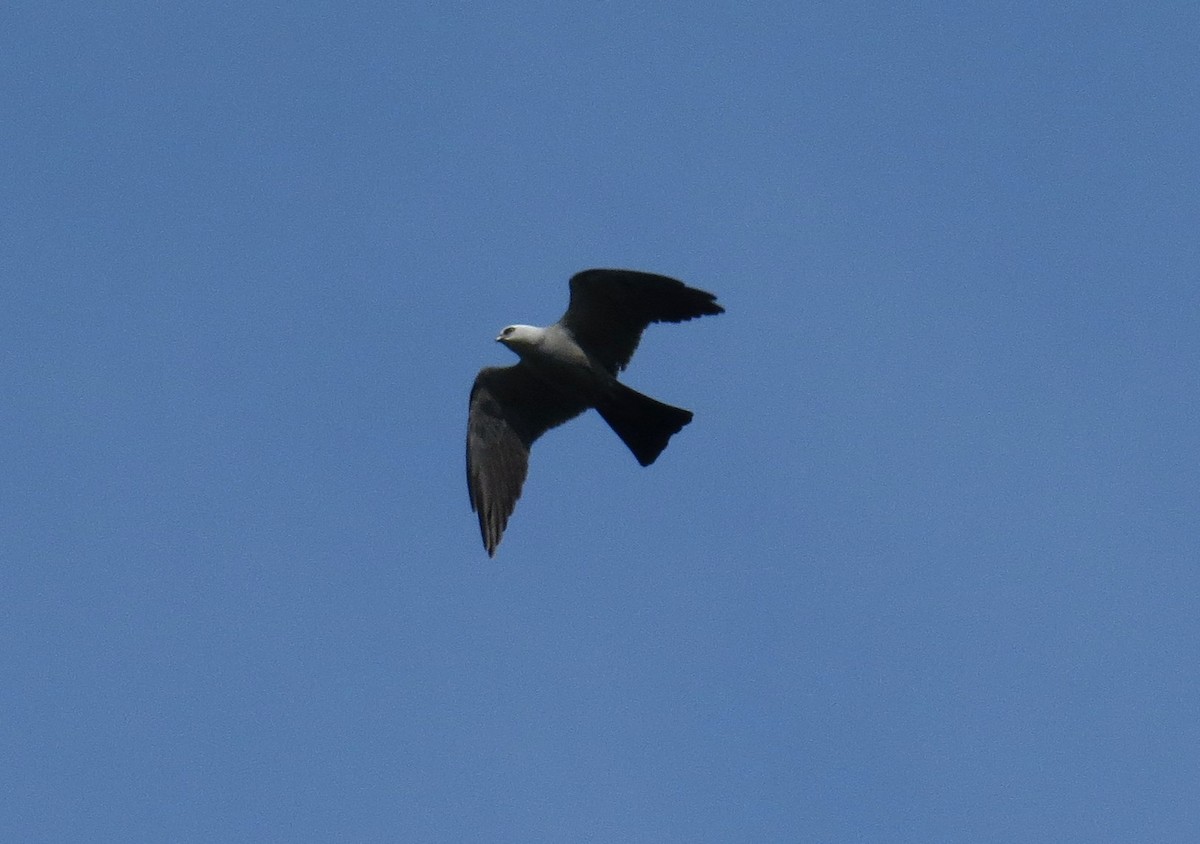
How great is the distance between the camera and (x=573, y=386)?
16.0 meters

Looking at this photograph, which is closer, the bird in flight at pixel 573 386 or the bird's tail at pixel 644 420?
the bird in flight at pixel 573 386

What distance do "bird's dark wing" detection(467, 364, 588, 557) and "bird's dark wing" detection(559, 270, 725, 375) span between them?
0.94 meters

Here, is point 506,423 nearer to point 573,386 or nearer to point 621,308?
point 573,386

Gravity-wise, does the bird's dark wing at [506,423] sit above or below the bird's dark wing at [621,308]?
below

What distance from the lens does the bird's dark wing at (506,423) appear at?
53.7 ft

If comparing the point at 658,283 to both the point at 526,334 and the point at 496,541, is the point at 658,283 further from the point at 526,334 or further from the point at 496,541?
the point at 496,541

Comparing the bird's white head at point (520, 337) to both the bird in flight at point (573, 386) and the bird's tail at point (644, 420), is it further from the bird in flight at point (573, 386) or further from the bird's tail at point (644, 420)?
the bird's tail at point (644, 420)

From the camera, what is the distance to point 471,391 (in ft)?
54.7

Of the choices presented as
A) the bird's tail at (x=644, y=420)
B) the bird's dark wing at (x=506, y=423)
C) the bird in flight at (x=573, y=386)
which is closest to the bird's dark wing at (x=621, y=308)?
the bird in flight at (x=573, y=386)

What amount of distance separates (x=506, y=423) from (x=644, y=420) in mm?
1660

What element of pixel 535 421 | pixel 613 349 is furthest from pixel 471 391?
pixel 613 349

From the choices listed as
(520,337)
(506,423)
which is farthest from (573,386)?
(506,423)

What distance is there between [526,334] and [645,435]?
4.84 feet

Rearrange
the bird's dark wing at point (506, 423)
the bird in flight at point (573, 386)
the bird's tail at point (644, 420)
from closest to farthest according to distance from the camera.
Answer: the bird in flight at point (573, 386), the bird's tail at point (644, 420), the bird's dark wing at point (506, 423)
